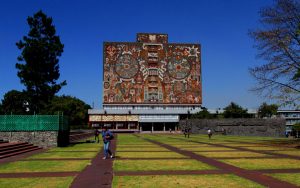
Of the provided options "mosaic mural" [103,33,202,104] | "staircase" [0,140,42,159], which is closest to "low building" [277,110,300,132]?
"mosaic mural" [103,33,202,104]

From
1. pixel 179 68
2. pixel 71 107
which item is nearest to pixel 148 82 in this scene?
pixel 179 68

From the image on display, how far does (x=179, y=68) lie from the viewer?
10712 centimetres

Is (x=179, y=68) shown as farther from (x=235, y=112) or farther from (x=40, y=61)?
(x=40, y=61)

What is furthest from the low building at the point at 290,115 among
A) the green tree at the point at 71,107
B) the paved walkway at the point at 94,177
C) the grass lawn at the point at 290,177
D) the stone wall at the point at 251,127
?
the paved walkway at the point at 94,177

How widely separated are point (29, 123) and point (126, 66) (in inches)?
3008

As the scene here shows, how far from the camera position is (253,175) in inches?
514

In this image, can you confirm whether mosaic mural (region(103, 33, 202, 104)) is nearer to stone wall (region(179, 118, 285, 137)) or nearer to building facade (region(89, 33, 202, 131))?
building facade (region(89, 33, 202, 131))

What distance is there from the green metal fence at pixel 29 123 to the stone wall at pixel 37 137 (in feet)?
1.03

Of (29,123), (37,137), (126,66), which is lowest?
(37,137)

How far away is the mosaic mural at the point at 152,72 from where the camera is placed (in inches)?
4126

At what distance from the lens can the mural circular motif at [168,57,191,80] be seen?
107062 mm

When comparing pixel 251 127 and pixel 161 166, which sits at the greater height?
pixel 251 127

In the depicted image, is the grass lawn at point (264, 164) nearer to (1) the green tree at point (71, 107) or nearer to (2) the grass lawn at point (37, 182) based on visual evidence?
(2) the grass lawn at point (37, 182)

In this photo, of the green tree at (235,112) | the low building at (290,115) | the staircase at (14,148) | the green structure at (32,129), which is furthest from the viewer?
the low building at (290,115)
